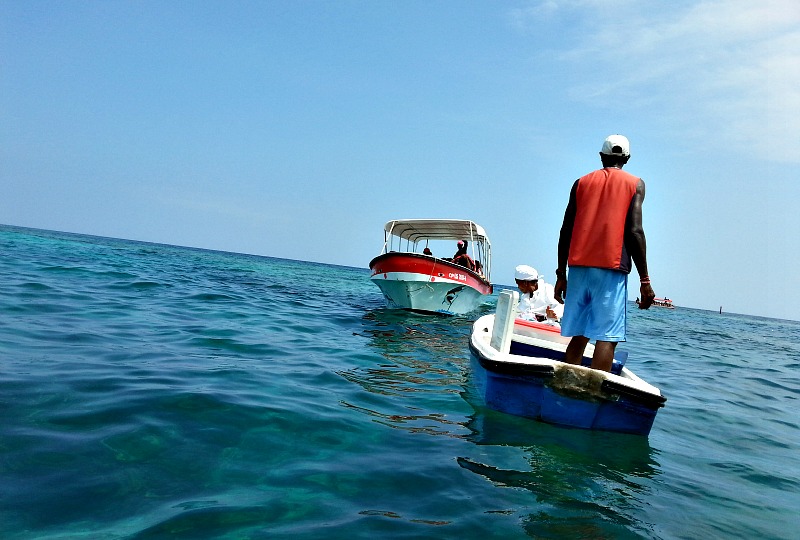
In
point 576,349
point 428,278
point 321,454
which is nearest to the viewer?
point 321,454

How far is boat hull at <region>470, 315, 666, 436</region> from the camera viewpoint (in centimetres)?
413

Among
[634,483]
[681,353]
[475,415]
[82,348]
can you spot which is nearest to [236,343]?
[82,348]

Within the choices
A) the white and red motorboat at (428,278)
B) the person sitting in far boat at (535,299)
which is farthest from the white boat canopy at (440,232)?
the person sitting in far boat at (535,299)

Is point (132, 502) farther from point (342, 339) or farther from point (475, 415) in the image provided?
point (342, 339)

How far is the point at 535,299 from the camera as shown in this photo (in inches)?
289

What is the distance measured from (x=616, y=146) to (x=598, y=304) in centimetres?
138

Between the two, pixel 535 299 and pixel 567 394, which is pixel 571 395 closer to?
pixel 567 394

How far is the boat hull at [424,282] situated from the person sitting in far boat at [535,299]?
24.3 feet

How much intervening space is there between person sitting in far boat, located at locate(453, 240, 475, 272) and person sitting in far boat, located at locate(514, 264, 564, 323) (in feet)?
31.8

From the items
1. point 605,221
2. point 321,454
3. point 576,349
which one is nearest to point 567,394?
point 576,349

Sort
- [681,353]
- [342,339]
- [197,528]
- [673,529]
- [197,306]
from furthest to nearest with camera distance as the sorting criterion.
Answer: [681,353] → [197,306] → [342,339] → [673,529] → [197,528]

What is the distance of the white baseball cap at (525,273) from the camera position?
23.0ft

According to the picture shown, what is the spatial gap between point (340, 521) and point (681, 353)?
13.7 meters

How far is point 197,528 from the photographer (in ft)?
7.50
